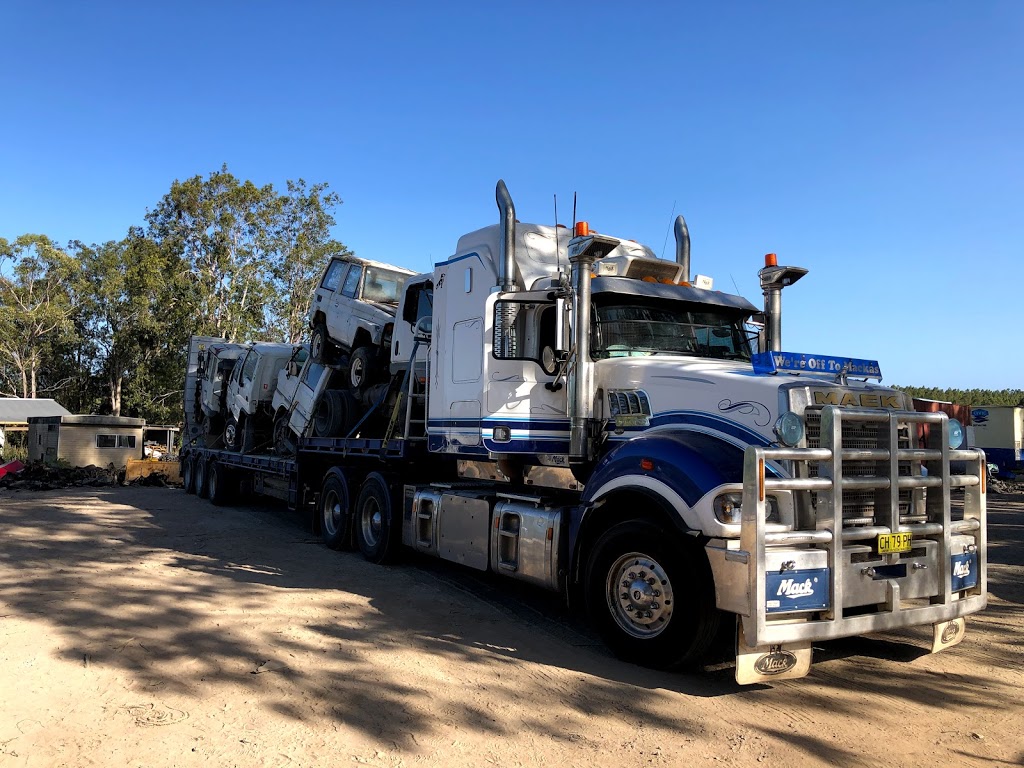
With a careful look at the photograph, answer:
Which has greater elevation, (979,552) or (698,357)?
(698,357)

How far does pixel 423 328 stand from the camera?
30.3 feet

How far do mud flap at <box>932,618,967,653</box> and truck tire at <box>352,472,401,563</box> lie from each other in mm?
5743

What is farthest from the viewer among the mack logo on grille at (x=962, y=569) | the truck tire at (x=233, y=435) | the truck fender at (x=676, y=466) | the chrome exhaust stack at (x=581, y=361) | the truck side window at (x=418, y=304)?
the truck tire at (x=233, y=435)

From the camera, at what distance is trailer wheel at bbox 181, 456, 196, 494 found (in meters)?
18.0

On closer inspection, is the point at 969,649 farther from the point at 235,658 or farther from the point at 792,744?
the point at 235,658

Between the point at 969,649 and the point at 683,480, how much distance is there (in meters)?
3.11

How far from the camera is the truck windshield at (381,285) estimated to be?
39.0 ft

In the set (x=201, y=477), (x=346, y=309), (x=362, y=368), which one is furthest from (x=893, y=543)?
(x=201, y=477)

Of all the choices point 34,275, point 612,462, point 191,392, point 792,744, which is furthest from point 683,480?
point 34,275

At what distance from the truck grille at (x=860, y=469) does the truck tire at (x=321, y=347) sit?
8.75m

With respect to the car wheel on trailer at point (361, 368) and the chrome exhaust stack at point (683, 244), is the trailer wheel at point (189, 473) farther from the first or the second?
the chrome exhaust stack at point (683, 244)

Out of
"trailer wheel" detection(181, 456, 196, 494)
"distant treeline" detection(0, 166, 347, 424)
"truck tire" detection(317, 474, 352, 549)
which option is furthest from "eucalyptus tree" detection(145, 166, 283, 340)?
"truck tire" detection(317, 474, 352, 549)

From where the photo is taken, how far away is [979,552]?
5.47m

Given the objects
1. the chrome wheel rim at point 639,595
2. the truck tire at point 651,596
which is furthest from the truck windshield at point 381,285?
the chrome wheel rim at point 639,595
